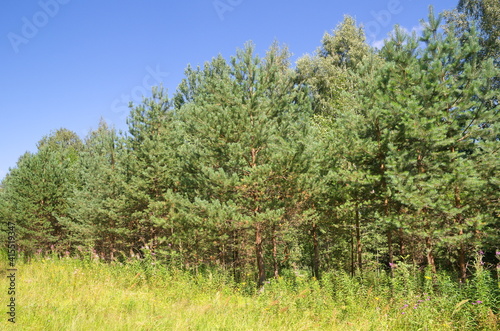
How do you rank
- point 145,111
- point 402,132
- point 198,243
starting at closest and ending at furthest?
point 402,132 < point 198,243 < point 145,111

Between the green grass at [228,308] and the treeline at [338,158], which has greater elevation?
the treeline at [338,158]

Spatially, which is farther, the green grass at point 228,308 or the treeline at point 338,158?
the treeline at point 338,158

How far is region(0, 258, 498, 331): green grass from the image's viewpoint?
200 inches

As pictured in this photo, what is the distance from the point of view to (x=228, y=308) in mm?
6461

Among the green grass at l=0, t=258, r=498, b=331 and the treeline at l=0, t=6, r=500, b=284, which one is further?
the treeline at l=0, t=6, r=500, b=284

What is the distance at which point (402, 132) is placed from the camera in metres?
8.95

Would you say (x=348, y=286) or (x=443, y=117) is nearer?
(x=348, y=286)

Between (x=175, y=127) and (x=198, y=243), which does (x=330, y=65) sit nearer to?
(x=175, y=127)

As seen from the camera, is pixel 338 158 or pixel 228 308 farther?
pixel 338 158

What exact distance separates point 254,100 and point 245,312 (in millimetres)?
6472

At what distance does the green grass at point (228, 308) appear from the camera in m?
5.08

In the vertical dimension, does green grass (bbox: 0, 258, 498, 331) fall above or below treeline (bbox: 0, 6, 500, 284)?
below

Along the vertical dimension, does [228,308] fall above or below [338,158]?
below

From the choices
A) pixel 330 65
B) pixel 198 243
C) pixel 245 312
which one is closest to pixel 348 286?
pixel 245 312
